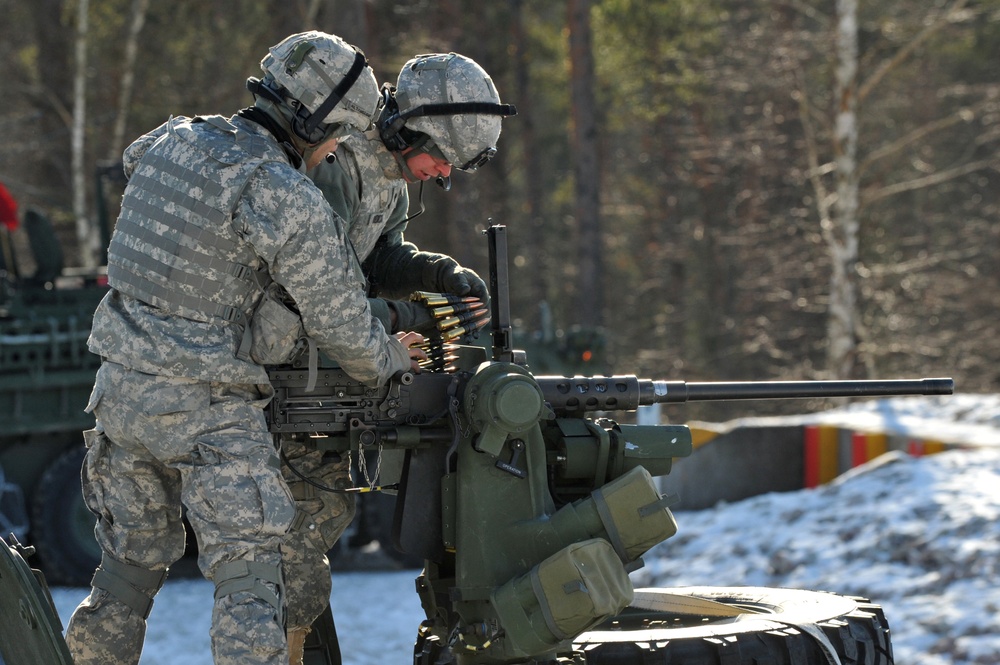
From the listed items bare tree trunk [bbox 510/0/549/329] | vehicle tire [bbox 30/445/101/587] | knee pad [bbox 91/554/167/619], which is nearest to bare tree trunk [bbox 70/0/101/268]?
bare tree trunk [bbox 510/0/549/329]

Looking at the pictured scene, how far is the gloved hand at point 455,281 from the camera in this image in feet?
15.4

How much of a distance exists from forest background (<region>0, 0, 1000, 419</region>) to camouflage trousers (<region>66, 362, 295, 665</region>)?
13.5 meters

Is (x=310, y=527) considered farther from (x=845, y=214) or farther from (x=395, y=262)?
(x=845, y=214)

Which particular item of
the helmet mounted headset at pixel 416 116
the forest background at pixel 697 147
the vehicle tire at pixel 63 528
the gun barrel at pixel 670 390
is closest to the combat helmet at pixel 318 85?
the helmet mounted headset at pixel 416 116

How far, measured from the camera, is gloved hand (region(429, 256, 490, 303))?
4680 millimetres

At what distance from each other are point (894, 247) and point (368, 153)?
20163 millimetres

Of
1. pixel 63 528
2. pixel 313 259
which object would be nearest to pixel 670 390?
pixel 313 259

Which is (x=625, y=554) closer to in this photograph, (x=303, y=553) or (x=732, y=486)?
(x=303, y=553)

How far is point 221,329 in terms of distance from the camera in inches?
155

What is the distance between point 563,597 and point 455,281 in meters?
1.16

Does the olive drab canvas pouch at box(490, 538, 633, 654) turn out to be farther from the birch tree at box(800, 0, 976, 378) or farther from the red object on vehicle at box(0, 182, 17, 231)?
the birch tree at box(800, 0, 976, 378)

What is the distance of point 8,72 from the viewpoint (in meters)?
23.8

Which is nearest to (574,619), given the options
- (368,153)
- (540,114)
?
(368,153)

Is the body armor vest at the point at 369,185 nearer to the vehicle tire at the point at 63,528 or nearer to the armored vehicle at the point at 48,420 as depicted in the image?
the armored vehicle at the point at 48,420
